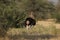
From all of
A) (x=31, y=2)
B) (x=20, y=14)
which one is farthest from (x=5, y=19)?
(x=31, y=2)

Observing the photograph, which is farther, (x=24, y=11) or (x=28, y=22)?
(x=28, y=22)

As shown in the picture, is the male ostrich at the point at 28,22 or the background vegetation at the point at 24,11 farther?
the male ostrich at the point at 28,22

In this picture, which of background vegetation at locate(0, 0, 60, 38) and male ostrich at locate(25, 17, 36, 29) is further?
male ostrich at locate(25, 17, 36, 29)

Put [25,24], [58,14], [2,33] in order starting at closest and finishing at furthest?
[2,33] → [25,24] → [58,14]

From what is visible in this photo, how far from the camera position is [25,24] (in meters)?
21.6

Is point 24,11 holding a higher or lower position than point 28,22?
higher

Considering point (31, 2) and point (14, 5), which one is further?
point (31, 2)

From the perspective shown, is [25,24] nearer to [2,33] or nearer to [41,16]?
[2,33]

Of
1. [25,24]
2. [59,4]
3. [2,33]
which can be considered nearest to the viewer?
[2,33]

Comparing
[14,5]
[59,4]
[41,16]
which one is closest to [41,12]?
[41,16]

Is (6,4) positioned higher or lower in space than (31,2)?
higher

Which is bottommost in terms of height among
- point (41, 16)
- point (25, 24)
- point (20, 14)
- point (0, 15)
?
point (41, 16)

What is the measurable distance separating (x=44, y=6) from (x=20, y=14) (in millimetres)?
28356

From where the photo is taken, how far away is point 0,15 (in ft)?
44.1
